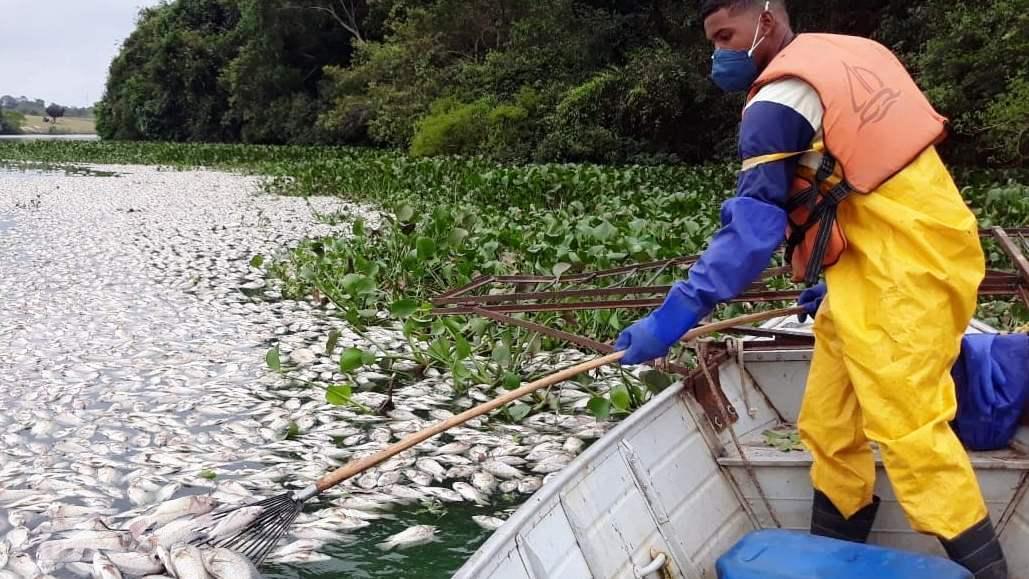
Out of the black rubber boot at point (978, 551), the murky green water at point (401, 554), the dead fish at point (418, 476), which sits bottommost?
the murky green water at point (401, 554)

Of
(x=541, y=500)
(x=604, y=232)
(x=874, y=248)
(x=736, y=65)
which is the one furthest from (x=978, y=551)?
(x=604, y=232)

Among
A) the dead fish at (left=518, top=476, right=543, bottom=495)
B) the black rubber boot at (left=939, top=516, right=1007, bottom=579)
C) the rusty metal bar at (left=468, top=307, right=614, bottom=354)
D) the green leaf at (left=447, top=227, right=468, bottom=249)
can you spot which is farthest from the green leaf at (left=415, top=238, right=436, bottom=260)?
the black rubber boot at (left=939, top=516, right=1007, bottom=579)

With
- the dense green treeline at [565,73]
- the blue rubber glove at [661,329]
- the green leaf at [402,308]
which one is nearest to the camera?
the blue rubber glove at [661,329]

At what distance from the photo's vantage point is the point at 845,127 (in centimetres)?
208

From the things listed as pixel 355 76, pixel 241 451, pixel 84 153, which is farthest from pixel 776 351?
pixel 84 153

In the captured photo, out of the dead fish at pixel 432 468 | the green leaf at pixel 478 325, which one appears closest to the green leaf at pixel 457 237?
the green leaf at pixel 478 325

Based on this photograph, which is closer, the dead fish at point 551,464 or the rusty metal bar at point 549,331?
the rusty metal bar at point 549,331

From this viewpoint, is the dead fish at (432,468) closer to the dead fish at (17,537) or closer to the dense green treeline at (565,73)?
the dead fish at (17,537)

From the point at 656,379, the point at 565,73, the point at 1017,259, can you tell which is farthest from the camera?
the point at 565,73

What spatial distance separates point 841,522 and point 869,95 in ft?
3.65

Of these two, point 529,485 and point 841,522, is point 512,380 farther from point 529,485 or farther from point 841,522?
point 841,522

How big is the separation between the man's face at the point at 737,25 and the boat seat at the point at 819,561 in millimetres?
1256

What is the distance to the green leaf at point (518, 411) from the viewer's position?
4230 mm

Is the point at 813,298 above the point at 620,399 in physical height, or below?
above
